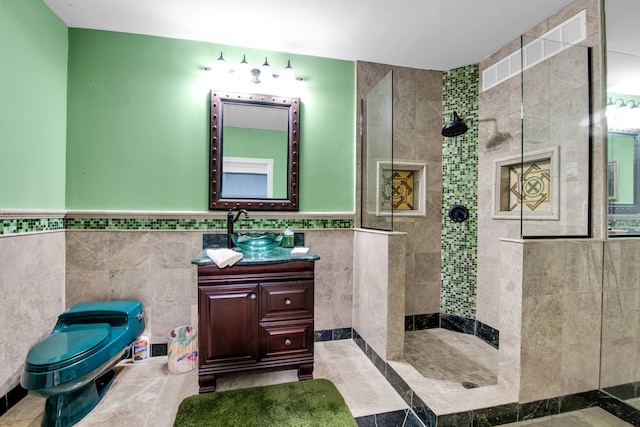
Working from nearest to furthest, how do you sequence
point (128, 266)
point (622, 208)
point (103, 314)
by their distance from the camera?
point (622, 208) → point (103, 314) → point (128, 266)

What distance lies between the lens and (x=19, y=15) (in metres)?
1.69

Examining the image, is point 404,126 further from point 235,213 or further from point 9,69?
point 9,69

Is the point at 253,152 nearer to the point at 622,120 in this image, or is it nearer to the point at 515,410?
the point at 515,410

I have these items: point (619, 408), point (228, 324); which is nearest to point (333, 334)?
point (228, 324)

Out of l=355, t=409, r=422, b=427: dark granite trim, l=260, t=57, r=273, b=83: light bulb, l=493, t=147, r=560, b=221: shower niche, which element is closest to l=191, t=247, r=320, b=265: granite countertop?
l=355, t=409, r=422, b=427: dark granite trim

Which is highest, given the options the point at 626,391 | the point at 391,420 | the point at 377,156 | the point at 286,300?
the point at 377,156

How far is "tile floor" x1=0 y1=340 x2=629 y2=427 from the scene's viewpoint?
61.9 inches

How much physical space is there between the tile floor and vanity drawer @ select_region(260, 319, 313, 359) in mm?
265

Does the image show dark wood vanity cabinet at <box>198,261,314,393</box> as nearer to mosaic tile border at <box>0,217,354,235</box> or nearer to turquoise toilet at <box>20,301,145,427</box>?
turquoise toilet at <box>20,301,145,427</box>

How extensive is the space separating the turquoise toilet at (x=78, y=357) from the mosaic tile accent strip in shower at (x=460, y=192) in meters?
2.76

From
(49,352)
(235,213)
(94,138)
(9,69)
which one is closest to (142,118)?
(94,138)

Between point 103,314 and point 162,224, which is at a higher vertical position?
point 162,224

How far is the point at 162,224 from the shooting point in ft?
7.32

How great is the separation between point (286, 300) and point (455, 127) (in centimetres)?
217
